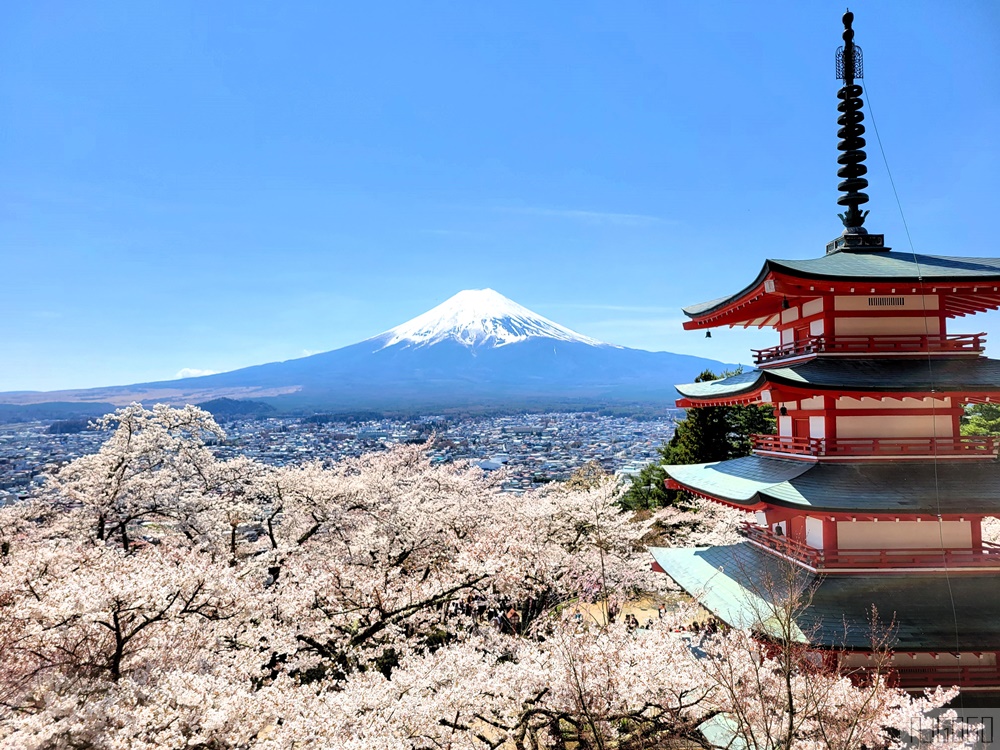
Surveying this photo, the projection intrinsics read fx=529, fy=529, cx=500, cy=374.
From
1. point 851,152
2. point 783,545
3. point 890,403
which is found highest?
point 851,152

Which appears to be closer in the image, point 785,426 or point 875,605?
point 875,605

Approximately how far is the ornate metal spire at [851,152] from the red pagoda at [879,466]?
0.09ft

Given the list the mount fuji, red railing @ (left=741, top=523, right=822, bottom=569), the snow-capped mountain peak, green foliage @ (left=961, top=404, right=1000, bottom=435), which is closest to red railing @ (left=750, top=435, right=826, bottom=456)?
red railing @ (left=741, top=523, right=822, bottom=569)

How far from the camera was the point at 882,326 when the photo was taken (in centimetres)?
758

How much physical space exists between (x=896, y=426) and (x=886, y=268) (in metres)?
2.20

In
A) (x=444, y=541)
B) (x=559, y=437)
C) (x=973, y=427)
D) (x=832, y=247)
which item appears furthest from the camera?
(x=559, y=437)

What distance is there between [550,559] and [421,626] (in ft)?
11.8

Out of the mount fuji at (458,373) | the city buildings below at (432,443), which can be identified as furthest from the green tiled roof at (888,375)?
the mount fuji at (458,373)

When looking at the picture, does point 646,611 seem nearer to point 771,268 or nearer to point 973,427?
point 771,268

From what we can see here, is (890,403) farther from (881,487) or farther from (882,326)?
(881,487)

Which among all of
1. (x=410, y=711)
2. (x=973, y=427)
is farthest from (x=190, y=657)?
(x=973, y=427)

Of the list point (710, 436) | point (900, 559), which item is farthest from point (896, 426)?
point (710, 436)

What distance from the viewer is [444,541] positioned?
14.4m

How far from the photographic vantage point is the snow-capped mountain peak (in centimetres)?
16050
